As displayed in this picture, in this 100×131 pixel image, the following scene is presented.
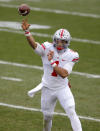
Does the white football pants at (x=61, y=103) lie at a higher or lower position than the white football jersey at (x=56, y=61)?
lower

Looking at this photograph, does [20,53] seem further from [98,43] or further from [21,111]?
[21,111]

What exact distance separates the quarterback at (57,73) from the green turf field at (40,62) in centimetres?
121

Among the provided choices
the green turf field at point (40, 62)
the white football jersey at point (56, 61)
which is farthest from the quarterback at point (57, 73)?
the green turf field at point (40, 62)

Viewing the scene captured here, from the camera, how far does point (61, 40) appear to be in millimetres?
8211

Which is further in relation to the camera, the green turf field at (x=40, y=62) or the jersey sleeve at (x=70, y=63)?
the green turf field at (x=40, y=62)

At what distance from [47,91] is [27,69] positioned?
4.96 m

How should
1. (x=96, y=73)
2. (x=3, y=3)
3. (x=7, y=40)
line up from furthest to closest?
(x=3, y=3) < (x=7, y=40) < (x=96, y=73)

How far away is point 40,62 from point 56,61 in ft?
19.2

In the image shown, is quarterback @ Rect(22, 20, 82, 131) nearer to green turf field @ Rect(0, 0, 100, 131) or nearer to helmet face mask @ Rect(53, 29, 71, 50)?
helmet face mask @ Rect(53, 29, 71, 50)

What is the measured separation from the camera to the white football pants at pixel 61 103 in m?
8.11

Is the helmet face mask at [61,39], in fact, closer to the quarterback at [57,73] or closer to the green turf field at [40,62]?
the quarterback at [57,73]

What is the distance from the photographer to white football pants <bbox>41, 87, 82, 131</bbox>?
8109 mm

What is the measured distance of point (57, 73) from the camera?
806 centimetres

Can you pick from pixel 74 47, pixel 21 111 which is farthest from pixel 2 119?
pixel 74 47
